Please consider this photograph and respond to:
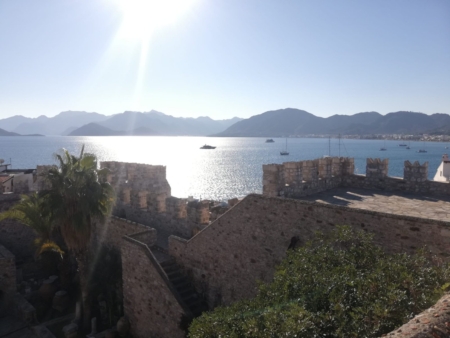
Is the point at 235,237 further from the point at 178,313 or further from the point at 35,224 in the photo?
the point at 35,224

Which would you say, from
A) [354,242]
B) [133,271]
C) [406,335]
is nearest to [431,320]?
[406,335]

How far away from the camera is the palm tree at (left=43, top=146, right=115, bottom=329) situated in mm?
12094

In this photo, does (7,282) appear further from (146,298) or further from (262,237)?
(262,237)

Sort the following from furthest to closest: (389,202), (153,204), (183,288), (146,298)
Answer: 1. (153,204)
2. (146,298)
3. (183,288)
4. (389,202)

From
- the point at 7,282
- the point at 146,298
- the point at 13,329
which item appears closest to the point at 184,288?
the point at 146,298

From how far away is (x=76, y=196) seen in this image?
12195mm

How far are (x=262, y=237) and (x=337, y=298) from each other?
465 cm

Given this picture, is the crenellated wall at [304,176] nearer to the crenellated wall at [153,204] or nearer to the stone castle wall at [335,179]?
the stone castle wall at [335,179]

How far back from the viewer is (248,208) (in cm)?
998

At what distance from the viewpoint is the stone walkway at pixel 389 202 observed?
363 inches

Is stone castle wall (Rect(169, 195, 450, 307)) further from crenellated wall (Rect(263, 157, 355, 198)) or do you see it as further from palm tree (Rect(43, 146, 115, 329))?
palm tree (Rect(43, 146, 115, 329))

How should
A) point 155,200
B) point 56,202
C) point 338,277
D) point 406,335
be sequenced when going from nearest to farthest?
point 406,335
point 338,277
point 56,202
point 155,200

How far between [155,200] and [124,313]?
15.7 feet

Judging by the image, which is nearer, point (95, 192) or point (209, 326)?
point (209, 326)
